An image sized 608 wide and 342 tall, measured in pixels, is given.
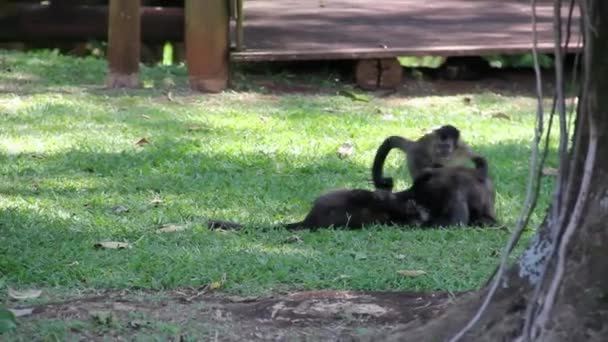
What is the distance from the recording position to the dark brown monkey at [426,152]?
24.6 feet

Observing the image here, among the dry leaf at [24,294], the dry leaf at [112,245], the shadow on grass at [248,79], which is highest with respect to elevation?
the shadow on grass at [248,79]

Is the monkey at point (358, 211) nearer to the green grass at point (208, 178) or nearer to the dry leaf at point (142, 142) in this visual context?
the green grass at point (208, 178)

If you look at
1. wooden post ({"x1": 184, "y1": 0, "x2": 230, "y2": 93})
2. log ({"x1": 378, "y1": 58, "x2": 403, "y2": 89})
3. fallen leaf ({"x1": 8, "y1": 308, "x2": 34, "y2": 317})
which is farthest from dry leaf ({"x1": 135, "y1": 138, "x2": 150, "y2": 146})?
fallen leaf ({"x1": 8, "y1": 308, "x2": 34, "y2": 317})

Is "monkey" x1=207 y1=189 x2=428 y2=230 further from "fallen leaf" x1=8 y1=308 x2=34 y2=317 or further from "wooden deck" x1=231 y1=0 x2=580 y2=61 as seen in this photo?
"wooden deck" x1=231 y1=0 x2=580 y2=61

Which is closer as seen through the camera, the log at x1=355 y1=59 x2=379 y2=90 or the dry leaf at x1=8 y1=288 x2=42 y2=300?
the dry leaf at x1=8 y1=288 x2=42 y2=300

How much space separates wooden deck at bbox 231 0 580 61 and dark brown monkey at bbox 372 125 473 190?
3.00 m

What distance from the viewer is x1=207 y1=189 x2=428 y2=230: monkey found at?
6777 mm

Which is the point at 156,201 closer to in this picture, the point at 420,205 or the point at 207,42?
the point at 420,205

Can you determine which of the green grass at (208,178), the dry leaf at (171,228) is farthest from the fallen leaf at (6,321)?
the dry leaf at (171,228)

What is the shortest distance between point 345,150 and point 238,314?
3.77 meters

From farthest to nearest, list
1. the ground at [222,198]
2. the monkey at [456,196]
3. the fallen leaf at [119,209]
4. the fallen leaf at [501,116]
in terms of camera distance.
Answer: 1. the fallen leaf at [501,116]
2. the fallen leaf at [119,209]
3. the monkey at [456,196]
4. the ground at [222,198]

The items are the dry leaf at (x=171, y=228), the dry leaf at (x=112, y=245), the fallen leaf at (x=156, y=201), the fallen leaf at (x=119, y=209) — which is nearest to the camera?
the dry leaf at (x=112, y=245)

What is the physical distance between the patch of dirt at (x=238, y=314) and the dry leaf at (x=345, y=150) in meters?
3.31

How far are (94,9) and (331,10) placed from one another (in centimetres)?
267
